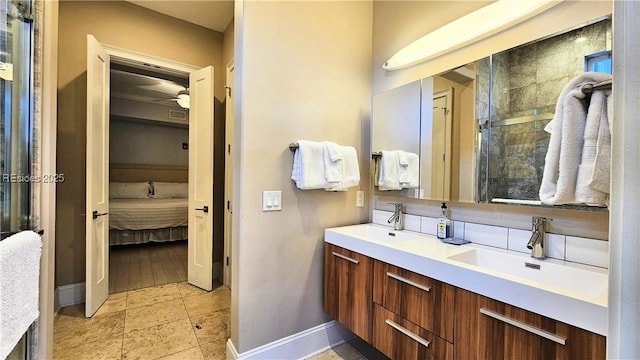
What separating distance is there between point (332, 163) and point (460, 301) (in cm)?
102

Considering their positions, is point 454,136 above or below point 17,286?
above

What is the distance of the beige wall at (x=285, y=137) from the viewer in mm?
1617

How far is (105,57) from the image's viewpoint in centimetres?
251

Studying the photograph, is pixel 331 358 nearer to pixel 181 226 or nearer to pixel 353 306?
pixel 353 306

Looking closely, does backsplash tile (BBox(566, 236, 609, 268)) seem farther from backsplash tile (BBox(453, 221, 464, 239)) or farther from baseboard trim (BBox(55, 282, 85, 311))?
baseboard trim (BBox(55, 282, 85, 311))

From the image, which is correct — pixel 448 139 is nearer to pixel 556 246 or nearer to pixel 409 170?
pixel 409 170

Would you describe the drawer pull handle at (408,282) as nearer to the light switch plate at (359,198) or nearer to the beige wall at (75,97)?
the light switch plate at (359,198)

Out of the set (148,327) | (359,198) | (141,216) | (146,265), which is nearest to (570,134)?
(359,198)

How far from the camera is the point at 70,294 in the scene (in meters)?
2.52

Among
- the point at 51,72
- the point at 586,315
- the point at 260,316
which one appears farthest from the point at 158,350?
the point at 586,315

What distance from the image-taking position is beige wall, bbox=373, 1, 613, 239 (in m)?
1.17

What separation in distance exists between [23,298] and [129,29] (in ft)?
8.75

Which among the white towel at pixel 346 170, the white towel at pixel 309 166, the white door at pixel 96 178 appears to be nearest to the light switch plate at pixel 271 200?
the white towel at pixel 309 166

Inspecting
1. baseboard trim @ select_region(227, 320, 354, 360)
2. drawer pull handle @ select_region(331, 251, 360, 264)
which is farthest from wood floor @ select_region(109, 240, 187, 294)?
drawer pull handle @ select_region(331, 251, 360, 264)
